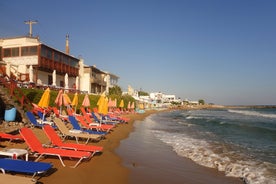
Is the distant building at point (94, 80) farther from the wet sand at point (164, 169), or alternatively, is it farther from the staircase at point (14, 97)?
the wet sand at point (164, 169)

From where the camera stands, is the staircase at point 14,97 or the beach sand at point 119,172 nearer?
the beach sand at point 119,172

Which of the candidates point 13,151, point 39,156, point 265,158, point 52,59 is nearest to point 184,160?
point 265,158

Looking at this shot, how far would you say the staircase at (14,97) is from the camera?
12547 mm

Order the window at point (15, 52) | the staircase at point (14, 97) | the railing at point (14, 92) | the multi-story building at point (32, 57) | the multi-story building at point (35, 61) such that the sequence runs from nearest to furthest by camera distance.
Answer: the staircase at point (14, 97) < the railing at point (14, 92) < the multi-story building at point (35, 61) < the multi-story building at point (32, 57) < the window at point (15, 52)

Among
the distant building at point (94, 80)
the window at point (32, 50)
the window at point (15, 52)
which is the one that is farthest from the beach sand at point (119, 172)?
the distant building at point (94, 80)

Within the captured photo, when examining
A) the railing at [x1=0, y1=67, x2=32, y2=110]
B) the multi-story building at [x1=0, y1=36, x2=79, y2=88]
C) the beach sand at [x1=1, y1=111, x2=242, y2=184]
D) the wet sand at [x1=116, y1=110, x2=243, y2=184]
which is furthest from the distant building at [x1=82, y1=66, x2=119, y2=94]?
the beach sand at [x1=1, y1=111, x2=242, y2=184]

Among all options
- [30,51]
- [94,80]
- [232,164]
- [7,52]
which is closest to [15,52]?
[7,52]

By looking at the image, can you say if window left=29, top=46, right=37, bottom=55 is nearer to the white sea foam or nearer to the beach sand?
the beach sand

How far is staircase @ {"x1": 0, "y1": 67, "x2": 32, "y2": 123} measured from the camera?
41.2 feet

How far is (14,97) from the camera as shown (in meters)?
13.7

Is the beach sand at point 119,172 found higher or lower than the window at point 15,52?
lower

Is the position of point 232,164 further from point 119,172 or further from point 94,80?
point 94,80

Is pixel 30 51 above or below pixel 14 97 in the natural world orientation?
above

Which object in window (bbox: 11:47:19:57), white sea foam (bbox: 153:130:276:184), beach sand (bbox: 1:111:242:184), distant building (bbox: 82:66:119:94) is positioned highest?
window (bbox: 11:47:19:57)
